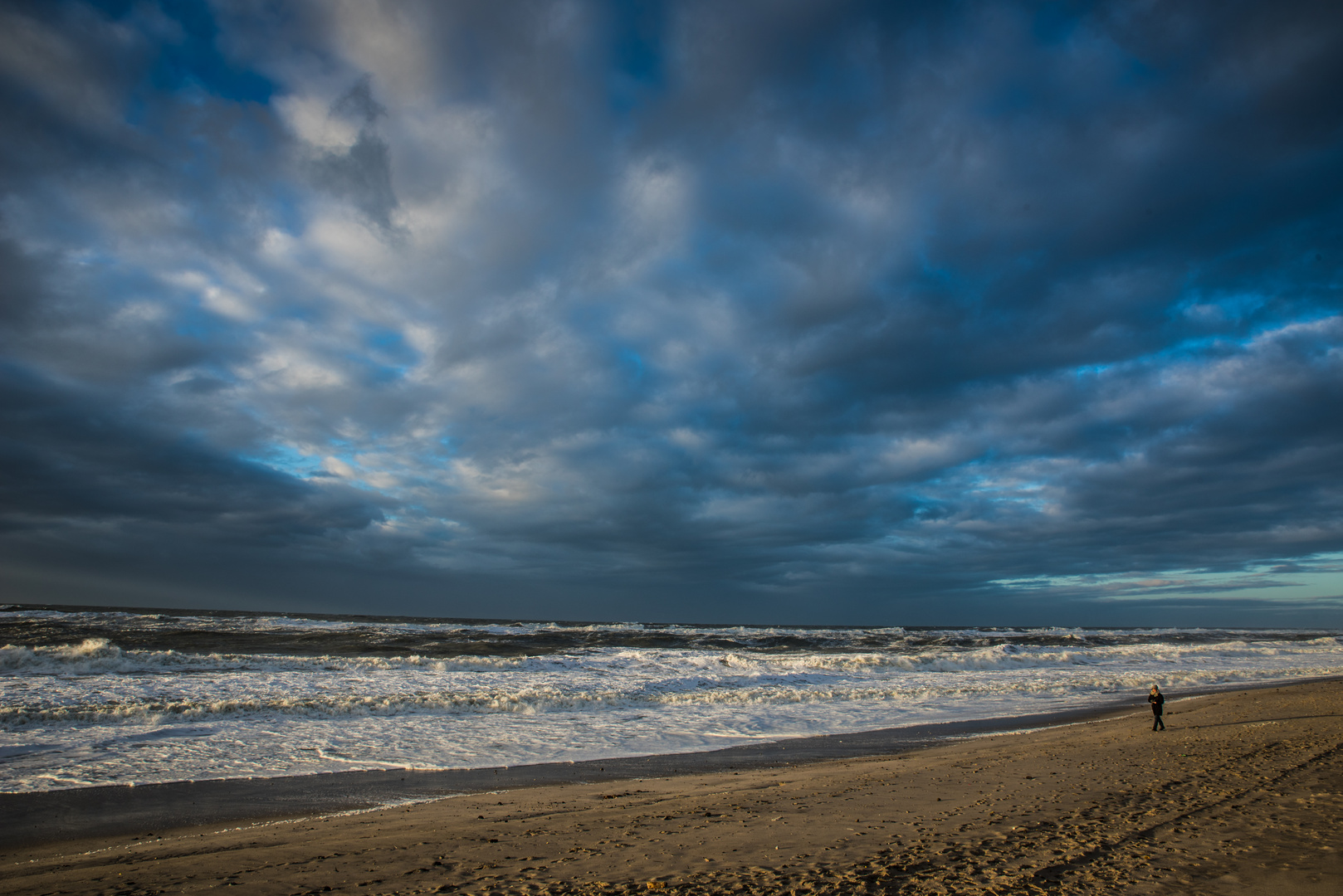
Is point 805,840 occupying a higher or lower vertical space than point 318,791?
higher

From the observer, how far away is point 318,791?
370 inches

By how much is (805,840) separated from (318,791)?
7326 millimetres

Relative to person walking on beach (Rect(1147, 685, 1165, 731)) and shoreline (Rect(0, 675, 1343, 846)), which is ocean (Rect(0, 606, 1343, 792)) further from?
person walking on beach (Rect(1147, 685, 1165, 731))

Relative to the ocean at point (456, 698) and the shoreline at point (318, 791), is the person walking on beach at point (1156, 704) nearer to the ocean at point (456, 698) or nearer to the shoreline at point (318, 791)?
the ocean at point (456, 698)

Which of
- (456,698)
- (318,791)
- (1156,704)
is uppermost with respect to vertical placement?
(1156,704)

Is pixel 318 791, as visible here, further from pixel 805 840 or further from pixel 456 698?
pixel 456 698

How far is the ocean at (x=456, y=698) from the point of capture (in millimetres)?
11734

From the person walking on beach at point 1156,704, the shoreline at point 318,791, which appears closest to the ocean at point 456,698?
the shoreline at point 318,791

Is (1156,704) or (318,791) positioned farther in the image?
(1156,704)

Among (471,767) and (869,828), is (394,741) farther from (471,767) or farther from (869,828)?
(869,828)

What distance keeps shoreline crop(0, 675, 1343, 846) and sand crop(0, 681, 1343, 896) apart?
51cm

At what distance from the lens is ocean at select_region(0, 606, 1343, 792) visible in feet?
38.5

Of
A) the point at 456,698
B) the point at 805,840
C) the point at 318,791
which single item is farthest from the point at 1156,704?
the point at 456,698

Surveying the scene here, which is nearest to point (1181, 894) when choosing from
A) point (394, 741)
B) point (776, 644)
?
point (394, 741)
